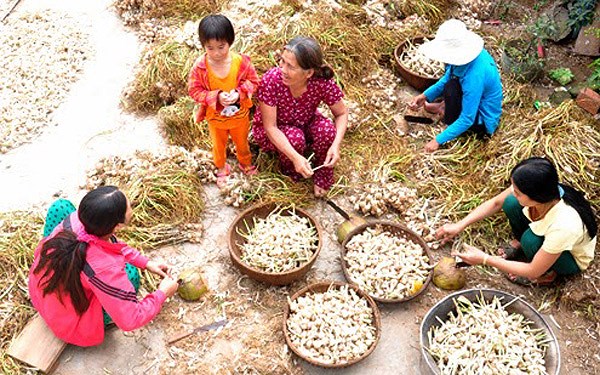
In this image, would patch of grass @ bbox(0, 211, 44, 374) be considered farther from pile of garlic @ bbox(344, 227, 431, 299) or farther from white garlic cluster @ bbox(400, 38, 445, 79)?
white garlic cluster @ bbox(400, 38, 445, 79)

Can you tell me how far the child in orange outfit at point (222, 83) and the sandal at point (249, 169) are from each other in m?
0.31

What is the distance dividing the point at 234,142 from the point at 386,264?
1366 millimetres

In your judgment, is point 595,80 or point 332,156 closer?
point 332,156

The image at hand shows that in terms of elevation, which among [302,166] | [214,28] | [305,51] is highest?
[214,28]

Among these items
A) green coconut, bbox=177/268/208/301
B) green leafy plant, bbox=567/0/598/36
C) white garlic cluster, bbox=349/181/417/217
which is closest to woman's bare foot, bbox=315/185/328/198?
white garlic cluster, bbox=349/181/417/217

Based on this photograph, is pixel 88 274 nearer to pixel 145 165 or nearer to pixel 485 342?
pixel 145 165

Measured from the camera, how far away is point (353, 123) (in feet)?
13.8

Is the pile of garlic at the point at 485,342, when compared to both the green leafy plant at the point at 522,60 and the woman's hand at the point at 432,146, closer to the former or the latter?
the woman's hand at the point at 432,146

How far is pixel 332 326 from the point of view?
9.41 feet

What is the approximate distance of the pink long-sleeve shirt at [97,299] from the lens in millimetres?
2482

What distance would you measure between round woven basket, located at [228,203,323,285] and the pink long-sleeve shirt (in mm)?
522

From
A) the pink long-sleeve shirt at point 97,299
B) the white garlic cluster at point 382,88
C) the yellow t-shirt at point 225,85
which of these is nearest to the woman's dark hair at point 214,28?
the yellow t-shirt at point 225,85

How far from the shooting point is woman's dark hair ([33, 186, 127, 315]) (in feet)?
7.94

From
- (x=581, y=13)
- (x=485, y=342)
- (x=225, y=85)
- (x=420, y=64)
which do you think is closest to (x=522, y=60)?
(x=581, y=13)
